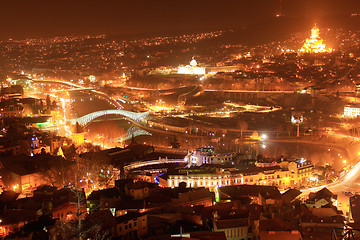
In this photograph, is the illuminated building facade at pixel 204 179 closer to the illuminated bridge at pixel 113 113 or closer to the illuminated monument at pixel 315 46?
the illuminated bridge at pixel 113 113

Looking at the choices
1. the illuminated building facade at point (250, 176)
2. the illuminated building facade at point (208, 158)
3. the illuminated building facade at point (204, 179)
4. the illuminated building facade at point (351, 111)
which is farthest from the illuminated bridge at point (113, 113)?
the illuminated building facade at point (351, 111)

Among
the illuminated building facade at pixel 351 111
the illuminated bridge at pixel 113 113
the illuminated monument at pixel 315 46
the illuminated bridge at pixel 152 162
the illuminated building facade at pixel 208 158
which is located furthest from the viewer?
the illuminated monument at pixel 315 46

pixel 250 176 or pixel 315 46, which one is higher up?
pixel 315 46

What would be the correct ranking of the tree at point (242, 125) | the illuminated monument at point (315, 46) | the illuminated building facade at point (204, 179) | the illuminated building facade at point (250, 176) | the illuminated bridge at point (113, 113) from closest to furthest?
1. the illuminated building facade at point (204, 179)
2. the illuminated building facade at point (250, 176)
3. the tree at point (242, 125)
4. the illuminated bridge at point (113, 113)
5. the illuminated monument at point (315, 46)

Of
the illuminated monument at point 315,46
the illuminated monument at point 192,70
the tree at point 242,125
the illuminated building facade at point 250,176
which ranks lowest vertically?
the illuminated building facade at point 250,176

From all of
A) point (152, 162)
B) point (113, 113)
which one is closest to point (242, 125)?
point (113, 113)

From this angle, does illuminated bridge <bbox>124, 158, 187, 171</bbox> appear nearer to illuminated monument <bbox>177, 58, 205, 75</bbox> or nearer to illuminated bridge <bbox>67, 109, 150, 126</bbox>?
illuminated bridge <bbox>67, 109, 150, 126</bbox>

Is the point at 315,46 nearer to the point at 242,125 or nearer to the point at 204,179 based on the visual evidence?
the point at 242,125

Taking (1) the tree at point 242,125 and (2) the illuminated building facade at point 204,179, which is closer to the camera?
(2) the illuminated building facade at point 204,179
